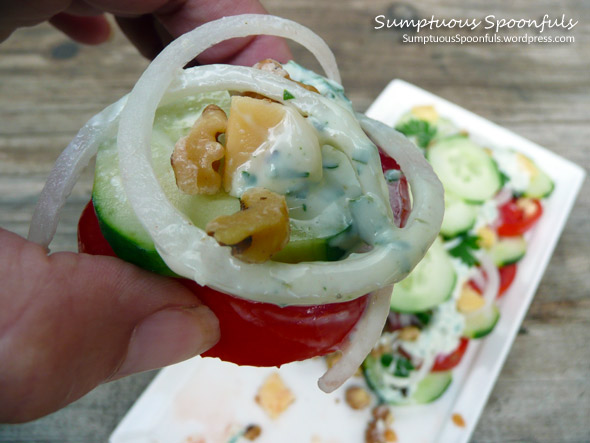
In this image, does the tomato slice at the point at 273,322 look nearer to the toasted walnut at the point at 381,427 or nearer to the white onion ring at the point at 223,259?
the white onion ring at the point at 223,259

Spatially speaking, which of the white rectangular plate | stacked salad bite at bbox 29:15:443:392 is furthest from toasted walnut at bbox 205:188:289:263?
the white rectangular plate

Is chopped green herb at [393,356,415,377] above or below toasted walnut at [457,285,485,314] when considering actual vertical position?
below

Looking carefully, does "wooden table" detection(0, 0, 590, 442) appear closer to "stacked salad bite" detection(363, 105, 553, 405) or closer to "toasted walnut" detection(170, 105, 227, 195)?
"stacked salad bite" detection(363, 105, 553, 405)

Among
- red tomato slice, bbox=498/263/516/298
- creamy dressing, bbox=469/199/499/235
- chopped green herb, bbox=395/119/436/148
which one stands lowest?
red tomato slice, bbox=498/263/516/298

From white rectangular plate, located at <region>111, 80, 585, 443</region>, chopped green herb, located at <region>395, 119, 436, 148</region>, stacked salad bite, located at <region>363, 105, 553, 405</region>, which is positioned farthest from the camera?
chopped green herb, located at <region>395, 119, 436, 148</region>

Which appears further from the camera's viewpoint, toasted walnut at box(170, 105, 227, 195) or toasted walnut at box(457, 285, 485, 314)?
toasted walnut at box(457, 285, 485, 314)

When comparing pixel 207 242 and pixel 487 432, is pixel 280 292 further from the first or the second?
pixel 487 432

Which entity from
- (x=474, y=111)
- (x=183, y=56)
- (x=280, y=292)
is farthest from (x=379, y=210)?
(x=474, y=111)
